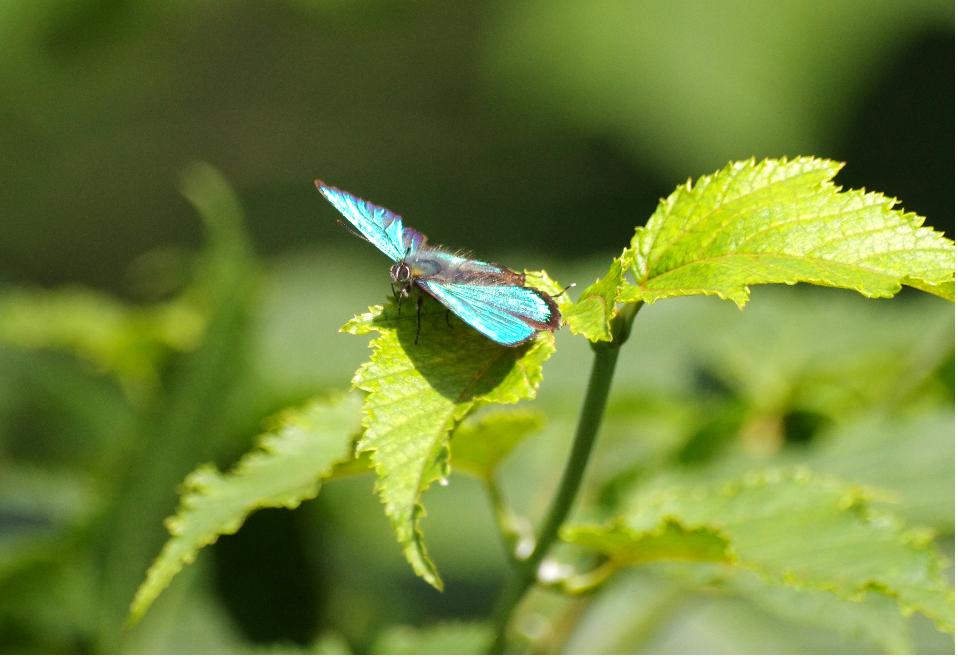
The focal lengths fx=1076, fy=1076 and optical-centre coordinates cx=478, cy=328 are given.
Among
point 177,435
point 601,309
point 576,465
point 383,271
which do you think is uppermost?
point 601,309

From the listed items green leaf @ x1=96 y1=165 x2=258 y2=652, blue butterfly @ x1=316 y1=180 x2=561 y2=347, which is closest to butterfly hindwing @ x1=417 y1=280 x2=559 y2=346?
blue butterfly @ x1=316 y1=180 x2=561 y2=347

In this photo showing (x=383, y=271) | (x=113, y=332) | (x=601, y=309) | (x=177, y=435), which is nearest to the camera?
(x=601, y=309)

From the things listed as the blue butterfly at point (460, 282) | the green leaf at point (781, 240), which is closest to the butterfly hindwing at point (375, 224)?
the blue butterfly at point (460, 282)

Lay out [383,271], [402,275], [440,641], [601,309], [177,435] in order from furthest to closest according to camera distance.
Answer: [383,271] < [177,435] < [440,641] < [402,275] < [601,309]

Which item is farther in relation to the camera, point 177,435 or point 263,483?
point 177,435

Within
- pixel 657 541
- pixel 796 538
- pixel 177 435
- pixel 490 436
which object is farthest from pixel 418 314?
pixel 177 435

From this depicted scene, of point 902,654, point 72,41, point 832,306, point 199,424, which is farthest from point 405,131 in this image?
point 902,654

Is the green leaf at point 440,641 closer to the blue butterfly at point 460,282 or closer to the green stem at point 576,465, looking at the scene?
the green stem at point 576,465

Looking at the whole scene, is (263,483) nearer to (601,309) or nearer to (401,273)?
(401,273)
